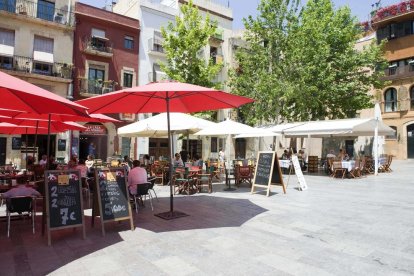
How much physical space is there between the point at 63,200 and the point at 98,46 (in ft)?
64.1

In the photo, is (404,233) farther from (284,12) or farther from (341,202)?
(284,12)

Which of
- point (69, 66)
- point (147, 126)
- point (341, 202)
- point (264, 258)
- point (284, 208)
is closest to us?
point (264, 258)

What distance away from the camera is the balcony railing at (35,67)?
18844 mm

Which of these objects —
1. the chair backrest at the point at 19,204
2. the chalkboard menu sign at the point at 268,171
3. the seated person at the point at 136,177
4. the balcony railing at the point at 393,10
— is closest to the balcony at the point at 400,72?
the balcony railing at the point at 393,10

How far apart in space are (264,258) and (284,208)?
11.8 ft

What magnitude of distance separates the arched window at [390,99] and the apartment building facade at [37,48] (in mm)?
28119

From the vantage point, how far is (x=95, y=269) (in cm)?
391

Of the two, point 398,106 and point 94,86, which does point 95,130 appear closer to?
point 94,86

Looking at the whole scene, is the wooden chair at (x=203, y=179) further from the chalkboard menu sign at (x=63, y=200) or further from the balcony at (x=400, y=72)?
the balcony at (x=400, y=72)

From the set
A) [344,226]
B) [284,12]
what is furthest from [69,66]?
[344,226]

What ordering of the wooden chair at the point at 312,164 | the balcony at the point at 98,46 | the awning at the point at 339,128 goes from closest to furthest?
the awning at the point at 339,128 → the wooden chair at the point at 312,164 → the balcony at the point at 98,46

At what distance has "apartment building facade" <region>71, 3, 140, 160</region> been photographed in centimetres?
2136

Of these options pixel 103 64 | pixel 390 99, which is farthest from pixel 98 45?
pixel 390 99

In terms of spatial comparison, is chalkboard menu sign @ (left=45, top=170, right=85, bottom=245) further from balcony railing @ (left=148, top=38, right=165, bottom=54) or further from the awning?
balcony railing @ (left=148, top=38, right=165, bottom=54)
